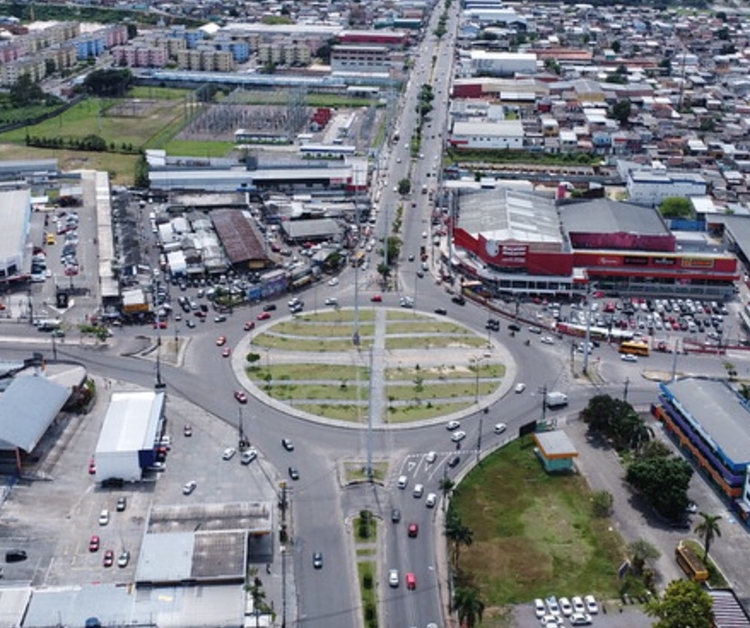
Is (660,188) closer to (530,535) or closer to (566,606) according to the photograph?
(530,535)

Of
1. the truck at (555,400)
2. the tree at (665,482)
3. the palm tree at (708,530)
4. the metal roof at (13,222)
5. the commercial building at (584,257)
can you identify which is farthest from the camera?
the commercial building at (584,257)

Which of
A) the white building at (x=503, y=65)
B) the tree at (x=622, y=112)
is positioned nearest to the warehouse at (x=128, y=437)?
the tree at (x=622, y=112)

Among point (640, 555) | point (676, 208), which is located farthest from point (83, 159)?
point (640, 555)

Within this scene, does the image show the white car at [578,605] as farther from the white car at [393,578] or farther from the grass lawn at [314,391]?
the grass lawn at [314,391]

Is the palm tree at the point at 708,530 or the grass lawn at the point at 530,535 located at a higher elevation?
the palm tree at the point at 708,530

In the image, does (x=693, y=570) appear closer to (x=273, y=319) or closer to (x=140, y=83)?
(x=273, y=319)

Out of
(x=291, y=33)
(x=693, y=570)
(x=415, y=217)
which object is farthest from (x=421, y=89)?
(x=693, y=570)
